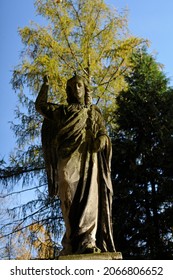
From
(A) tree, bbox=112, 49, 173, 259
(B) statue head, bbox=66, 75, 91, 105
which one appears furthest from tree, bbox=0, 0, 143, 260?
(B) statue head, bbox=66, 75, 91, 105

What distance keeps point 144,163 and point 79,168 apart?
20.2 ft

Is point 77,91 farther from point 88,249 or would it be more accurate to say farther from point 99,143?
point 88,249

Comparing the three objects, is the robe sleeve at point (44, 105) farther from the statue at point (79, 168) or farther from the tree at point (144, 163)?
the tree at point (144, 163)

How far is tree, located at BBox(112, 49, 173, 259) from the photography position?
30.3 feet

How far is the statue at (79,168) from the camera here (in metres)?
4.19

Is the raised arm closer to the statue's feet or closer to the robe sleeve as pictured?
the robe sleeve

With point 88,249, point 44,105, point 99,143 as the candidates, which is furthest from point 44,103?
point 88,249

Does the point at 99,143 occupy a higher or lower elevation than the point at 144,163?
lower

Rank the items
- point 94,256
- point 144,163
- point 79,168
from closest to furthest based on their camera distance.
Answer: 1. point 94,256
2. point 79,168
3. point 144,163

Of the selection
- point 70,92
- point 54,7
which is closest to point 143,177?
point 54,7

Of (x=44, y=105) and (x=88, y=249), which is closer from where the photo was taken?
(x=88, y=249)

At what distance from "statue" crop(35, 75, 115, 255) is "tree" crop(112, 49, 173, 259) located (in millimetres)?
4806

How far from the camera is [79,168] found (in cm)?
441

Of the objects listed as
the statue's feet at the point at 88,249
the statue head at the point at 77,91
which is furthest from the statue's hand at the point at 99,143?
the statue's feet at the point at 88,249
